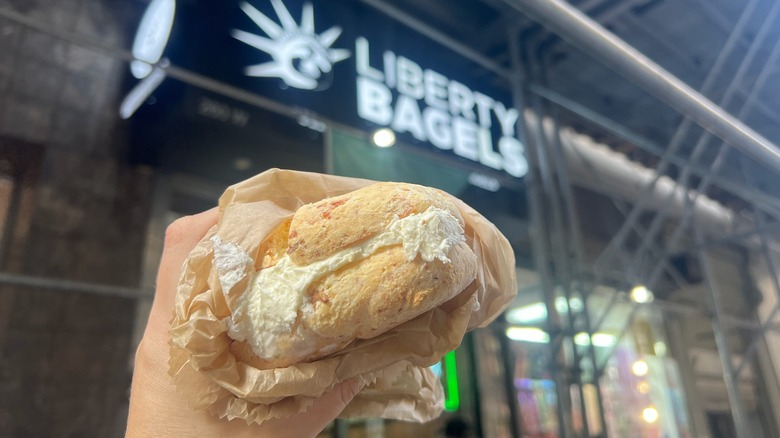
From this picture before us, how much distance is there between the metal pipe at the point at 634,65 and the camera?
87 cm

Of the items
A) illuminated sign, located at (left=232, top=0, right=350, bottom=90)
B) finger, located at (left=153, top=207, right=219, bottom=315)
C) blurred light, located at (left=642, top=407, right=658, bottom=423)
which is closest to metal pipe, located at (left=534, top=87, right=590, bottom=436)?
illuminated sign, located at (left=232, top=0, right=350, bottom=90)

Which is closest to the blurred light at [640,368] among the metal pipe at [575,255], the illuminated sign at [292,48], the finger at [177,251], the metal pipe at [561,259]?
the metal pipe at [575,255]

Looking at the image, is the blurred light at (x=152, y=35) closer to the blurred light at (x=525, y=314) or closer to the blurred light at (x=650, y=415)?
the blurred light at (x=525, y=314)

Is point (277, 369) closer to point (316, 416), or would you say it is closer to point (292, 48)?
point (316, 416)

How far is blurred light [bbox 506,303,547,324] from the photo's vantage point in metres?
5.18

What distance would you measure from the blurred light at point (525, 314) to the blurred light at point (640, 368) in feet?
5.89

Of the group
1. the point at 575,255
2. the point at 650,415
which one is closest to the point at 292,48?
the point at 575,255

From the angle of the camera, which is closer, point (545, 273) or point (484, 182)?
point (545, 273)

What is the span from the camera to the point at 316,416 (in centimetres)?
92

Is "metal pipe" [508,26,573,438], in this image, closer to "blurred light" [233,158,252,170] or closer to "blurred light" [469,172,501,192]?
"blurred light" [469,172,501,192]

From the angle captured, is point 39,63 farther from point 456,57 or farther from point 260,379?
point 456,57

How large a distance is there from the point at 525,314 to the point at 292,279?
4.64 meters

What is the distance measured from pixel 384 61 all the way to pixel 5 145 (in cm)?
268

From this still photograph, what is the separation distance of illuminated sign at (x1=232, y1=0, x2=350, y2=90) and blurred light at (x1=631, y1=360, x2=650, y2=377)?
483 cm
